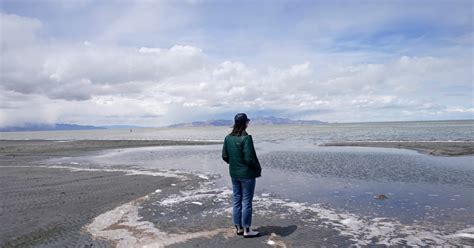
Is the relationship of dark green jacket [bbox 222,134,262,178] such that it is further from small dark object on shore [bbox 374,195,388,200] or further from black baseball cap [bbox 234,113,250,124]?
small dark object on shore [bbox 374,195,388,200]

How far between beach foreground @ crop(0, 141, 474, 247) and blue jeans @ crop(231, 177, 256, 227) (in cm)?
47

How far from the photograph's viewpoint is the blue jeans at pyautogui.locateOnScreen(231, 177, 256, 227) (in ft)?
28.6

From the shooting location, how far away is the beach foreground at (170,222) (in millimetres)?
8539

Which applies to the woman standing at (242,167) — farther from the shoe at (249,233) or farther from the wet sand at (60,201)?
the wet sand at (60,201)

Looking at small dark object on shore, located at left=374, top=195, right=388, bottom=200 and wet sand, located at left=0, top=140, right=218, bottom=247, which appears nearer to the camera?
wet sand, located at left=0, top=140, right=218, bottom=247

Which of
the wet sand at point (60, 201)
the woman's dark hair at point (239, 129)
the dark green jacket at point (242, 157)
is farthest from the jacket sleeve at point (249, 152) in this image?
the wet sand at point (60, 201)

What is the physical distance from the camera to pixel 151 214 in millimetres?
11367

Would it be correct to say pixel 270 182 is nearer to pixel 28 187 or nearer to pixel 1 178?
pixel 28 187

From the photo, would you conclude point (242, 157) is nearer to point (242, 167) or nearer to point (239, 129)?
point (242, 167)

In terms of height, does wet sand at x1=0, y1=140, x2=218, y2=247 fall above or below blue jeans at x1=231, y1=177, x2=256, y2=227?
below

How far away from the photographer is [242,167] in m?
8.62

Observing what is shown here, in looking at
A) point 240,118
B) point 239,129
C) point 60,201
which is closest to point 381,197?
point 239,129

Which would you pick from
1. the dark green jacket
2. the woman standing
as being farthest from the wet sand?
the dark green jacket

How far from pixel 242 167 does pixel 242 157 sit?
251mm
